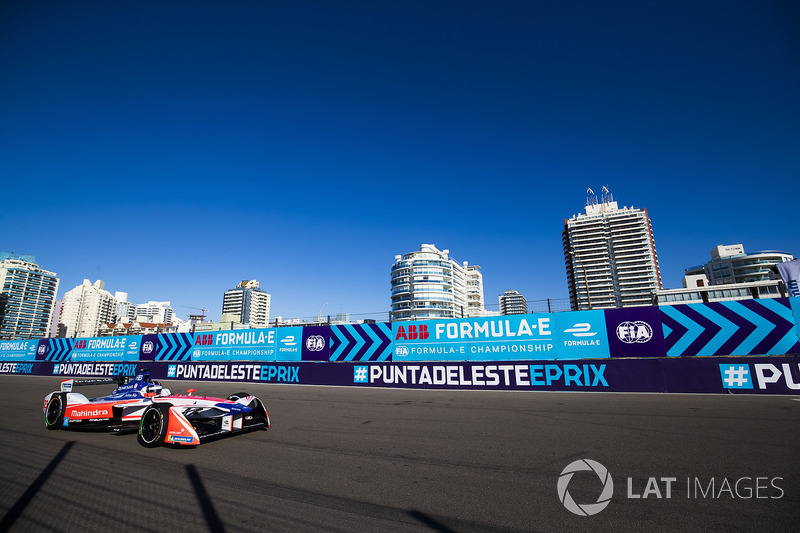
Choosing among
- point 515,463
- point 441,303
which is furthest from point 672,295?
point 515,463

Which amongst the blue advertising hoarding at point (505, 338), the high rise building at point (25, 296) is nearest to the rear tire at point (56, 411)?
the blue advertising hoarding at point (505, 338)

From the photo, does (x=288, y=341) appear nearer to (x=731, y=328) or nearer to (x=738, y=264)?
(x=731, y=328)

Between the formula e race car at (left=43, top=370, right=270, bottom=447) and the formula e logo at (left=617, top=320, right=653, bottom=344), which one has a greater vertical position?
the formula e logo at (left=617, top=320, right=653, bottom=344)

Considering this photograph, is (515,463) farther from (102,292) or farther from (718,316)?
(102,292)

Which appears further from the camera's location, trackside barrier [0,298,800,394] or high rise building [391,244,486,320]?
high rise building [391,244,486,320]

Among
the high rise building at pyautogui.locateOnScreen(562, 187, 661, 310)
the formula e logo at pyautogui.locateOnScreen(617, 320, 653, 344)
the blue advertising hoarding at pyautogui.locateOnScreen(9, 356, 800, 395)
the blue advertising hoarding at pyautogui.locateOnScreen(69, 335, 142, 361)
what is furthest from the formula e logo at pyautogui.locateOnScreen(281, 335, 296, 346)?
the high rise building at pyautogui.locateOnScreen(562, 187, 661, 310)

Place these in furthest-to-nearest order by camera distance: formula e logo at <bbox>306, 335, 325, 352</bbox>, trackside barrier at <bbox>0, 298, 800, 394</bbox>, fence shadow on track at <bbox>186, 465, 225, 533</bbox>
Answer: formula e logo at <bbox>306, 335, 325, 352</bbox> < trackside barrier at <bbox>0, 298, 800, 394</bbox> < fence shadow on track at <bbox>186, 465, 225, 533</bbox>

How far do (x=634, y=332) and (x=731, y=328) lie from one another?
244cm

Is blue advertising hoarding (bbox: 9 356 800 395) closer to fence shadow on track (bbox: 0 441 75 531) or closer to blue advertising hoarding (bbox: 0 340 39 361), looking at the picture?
fence shadow on track (bbox: 0 441 75 531)

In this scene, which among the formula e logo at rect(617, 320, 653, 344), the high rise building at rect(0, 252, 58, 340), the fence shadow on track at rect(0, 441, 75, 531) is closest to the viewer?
the fence shadow on track at rect(0, 441, 75, 531)

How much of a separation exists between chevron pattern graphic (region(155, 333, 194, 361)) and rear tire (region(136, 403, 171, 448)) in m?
15.6

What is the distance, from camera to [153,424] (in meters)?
6.04

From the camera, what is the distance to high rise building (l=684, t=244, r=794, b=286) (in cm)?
10600

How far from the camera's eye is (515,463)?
459 centimetres
